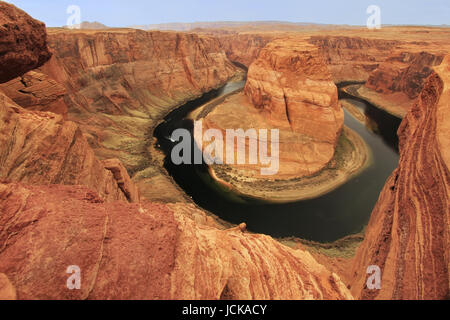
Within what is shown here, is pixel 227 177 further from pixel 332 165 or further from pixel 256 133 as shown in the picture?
pixel 332 165

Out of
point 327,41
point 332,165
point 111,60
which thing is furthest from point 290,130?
point 327,41

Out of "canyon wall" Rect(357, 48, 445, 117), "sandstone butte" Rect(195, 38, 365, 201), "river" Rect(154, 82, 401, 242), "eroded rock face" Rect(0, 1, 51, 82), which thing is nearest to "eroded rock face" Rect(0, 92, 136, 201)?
"eroded rock face" Rect(0, 1, 51, 82)

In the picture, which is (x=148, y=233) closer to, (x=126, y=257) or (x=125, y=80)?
(x=126, y=257)

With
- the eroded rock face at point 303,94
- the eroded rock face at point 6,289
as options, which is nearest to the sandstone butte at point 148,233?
the eroded rock face at point 6,289

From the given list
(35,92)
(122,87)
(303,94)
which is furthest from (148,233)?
(122,87)

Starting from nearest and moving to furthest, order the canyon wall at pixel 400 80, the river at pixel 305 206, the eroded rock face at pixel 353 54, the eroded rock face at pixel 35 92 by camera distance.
→ the eroded rock face at pixel 35 92, the river at pixel 305 206, the canyon wall at pixel 400 80, the eroded rock face at pixel 353 54

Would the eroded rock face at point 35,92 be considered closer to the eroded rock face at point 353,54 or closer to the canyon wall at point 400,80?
the canyon wall at point 400,80
